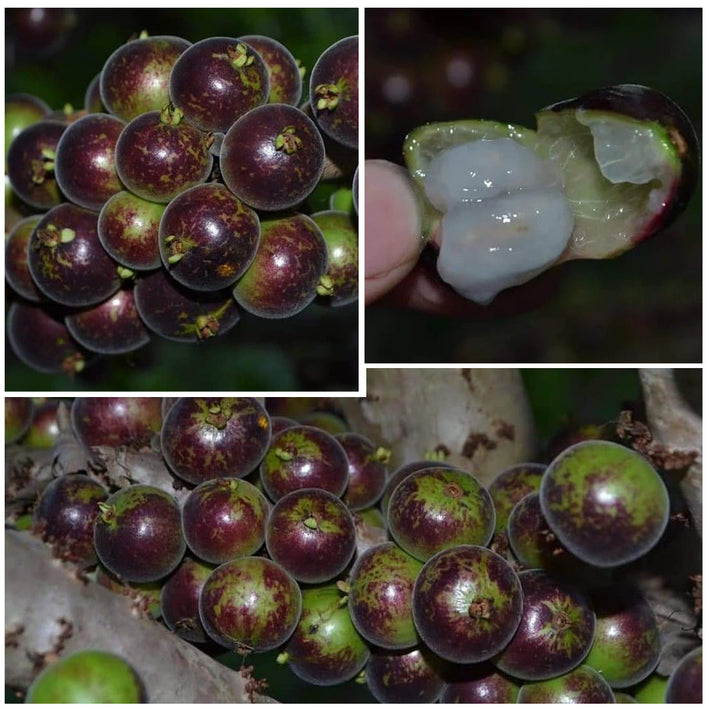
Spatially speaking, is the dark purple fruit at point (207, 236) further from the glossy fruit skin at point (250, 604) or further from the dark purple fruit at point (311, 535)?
the glossy fruit skin at point (250, 604)

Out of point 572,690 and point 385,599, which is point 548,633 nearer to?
point 572,690

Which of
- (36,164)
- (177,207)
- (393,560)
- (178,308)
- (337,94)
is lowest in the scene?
(393,560)

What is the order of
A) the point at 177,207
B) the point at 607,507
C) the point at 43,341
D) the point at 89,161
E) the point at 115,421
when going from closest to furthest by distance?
the point at 607,507 → the point at 177,207 → the point at 89,161 → the point at 115,421 → the point at 43,341

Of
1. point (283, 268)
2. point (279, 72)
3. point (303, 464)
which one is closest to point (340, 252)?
point (283, 268)

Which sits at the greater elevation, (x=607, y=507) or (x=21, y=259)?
(x=21, y=259)

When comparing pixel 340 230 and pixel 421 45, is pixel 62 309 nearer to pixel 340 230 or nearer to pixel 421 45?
pixel 340 230

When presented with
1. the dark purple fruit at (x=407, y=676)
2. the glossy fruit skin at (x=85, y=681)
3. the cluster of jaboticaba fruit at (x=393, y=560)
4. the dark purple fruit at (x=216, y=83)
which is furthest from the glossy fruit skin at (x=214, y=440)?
the dark purple fruit at (x=216, y=83)

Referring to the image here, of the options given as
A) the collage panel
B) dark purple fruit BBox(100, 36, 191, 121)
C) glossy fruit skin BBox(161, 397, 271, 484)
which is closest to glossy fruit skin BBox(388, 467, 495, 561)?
glossy fruit skin BBox(161, 397, 271, 484)
